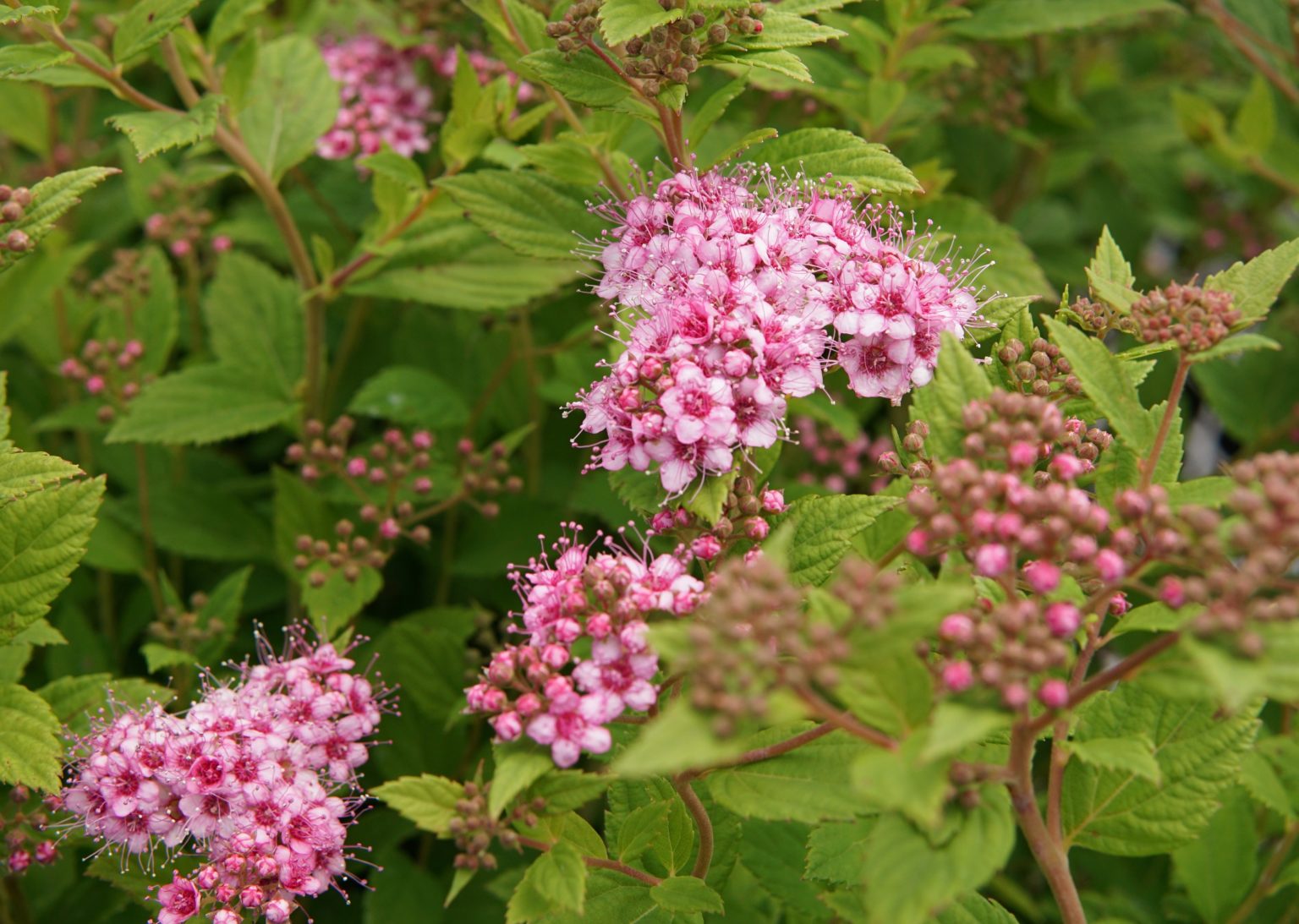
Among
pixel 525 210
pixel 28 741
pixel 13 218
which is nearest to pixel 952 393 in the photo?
pixel 525 210

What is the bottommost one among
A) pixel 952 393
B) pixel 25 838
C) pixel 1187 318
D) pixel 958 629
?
pixel 25 838

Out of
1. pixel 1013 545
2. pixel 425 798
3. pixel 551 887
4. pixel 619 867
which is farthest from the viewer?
pixel 619 867

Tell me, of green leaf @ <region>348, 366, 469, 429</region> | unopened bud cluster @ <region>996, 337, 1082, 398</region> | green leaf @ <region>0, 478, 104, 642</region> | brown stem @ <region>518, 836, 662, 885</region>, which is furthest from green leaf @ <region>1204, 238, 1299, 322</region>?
green leaf @ <region>0, 478, 104, 642</region>

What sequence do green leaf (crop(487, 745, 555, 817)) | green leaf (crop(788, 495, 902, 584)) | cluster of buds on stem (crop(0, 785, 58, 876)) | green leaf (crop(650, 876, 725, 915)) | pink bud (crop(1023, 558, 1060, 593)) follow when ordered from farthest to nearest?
1. cluster of buds on stem (crop(0, 785, 58, 876))
2. green leaf (crop(788, 495, 902, 584))
3. green leaf (crop(650, 876, 725, 915))
4. green leaf (crop(487, 745, 555, 817))
5. pink bud (crop(1023, 558, 1060, 593))

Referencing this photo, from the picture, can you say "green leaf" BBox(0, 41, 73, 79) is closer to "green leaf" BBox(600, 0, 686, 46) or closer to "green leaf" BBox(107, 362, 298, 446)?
"green leaf" BBox(107, 362, 298, 446)

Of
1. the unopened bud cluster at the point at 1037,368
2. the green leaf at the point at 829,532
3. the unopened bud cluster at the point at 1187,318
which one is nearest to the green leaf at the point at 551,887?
the green leaf at the point at 829,532

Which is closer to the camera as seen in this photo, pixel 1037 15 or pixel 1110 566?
pixel 1110 566

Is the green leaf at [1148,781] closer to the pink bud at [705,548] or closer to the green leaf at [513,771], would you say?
the pink bud at [705,548]

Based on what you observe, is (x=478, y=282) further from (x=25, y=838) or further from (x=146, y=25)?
(x=25, y=838)
